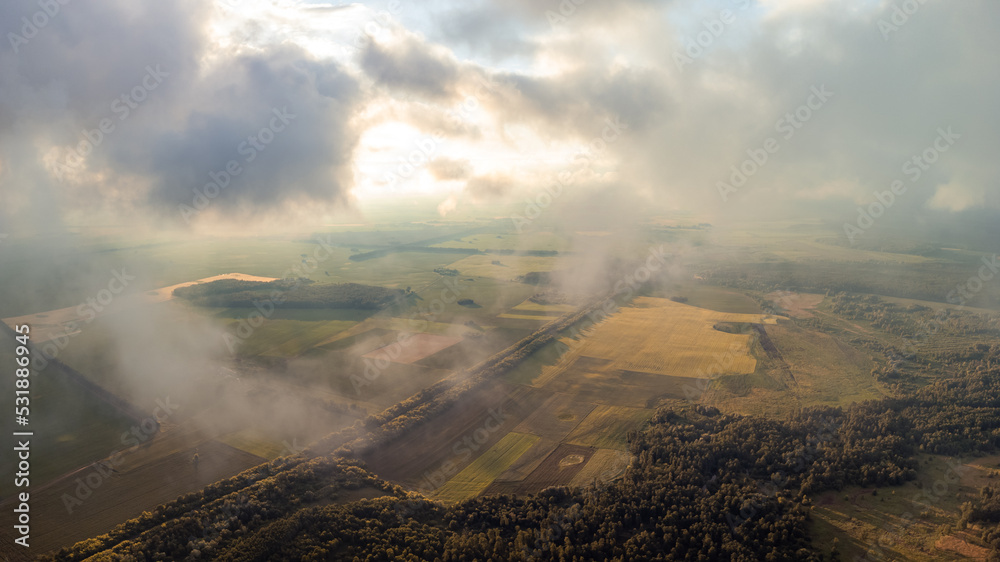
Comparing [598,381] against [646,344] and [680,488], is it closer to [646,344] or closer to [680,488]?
[646,344]

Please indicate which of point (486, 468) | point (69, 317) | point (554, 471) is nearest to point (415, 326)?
point (486, 468)

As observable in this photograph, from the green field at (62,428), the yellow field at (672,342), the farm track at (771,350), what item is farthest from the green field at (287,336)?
the farm track at (771,350)

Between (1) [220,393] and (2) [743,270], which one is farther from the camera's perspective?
(2) [743,270]

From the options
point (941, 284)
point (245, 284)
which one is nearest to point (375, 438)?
point (245, 284)

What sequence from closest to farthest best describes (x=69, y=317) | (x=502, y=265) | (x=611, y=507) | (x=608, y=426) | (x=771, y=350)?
(x=611, y=507)
(x=608, y=426)
(x=771, y=350)
(x=69, y=317)
(x=502, y=265)

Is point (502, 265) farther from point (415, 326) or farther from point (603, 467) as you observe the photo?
point (603, 467)

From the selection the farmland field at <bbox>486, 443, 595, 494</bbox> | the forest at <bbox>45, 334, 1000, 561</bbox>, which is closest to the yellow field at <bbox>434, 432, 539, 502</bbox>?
the farmland field at <bbox>486, 443, 595, 494</bbox>

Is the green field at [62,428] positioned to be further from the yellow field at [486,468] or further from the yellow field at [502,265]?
the yellow field at [502,265]
